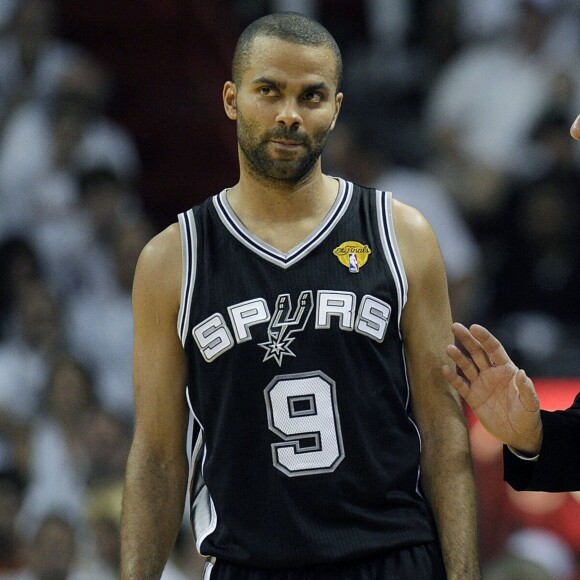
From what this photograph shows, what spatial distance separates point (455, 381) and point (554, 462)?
0.40 metres

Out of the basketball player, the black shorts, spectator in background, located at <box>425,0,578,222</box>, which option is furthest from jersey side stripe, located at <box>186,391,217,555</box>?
spectator in background, located at <box>425,0,578,222</box>

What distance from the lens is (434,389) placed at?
404 centimetres

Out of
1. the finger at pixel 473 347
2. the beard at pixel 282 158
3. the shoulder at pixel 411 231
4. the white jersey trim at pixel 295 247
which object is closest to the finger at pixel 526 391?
the finger at pixel 473 347

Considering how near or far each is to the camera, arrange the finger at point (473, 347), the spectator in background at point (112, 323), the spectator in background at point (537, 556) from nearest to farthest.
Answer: the finger at point (473, 347)
the spectator in background at point (537, 556)
the spectator in background at point (112, 323)

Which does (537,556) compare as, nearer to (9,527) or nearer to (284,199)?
(9,527)

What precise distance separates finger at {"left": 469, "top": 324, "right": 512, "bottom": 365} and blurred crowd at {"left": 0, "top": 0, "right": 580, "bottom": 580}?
118 inches

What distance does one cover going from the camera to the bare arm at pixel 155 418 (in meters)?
4.07

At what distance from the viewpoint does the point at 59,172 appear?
30.0ft

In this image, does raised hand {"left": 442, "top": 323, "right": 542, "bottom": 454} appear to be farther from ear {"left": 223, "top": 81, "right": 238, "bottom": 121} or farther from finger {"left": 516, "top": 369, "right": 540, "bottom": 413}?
ear {"left": 223, "top": 81, "right": 238, "bottom": 121}

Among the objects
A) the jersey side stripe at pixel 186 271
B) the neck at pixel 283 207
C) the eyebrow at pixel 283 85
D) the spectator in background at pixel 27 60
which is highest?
the spectator in background at pixel 27 60

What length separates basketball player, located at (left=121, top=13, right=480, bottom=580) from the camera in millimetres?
3920

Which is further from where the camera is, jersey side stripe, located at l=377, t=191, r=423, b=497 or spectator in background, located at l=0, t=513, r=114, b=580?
spectator in background, located at l=0, t=513, r=114, b=580

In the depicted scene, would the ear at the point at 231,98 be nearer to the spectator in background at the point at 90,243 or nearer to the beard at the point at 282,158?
the beard at the point at 282,158

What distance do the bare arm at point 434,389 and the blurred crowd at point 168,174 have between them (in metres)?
2.93
